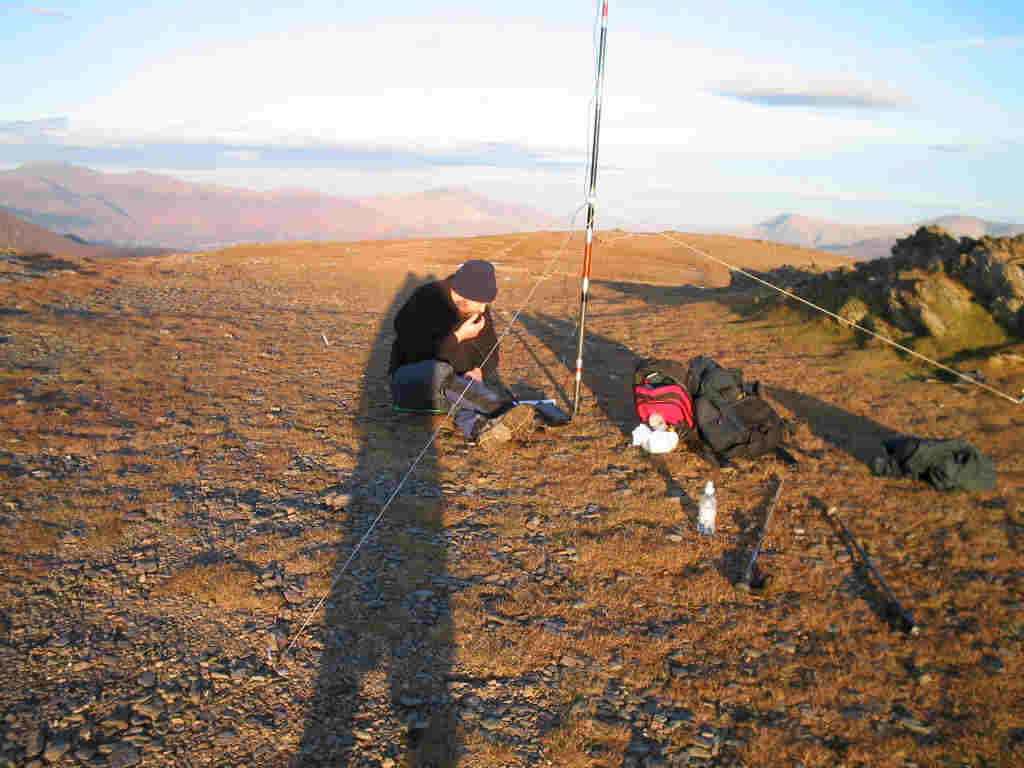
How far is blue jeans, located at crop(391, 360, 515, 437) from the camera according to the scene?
780 centimetres

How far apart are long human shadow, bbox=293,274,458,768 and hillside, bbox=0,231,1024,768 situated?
0.02 metres

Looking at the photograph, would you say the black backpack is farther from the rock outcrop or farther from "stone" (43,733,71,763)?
"stone" (43,733,71,763)

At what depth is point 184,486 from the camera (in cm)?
600

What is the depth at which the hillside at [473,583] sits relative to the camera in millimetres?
3518

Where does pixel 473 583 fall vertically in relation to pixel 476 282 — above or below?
below

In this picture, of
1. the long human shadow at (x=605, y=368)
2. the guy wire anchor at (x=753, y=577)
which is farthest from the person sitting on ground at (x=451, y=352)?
the guy wire anchor at (x=753, y=577)

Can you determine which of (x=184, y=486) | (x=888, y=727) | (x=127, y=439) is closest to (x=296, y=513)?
(x=184, y=486)

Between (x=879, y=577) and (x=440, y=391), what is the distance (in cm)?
484

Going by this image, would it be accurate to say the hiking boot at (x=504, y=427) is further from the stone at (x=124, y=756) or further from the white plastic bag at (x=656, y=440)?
the stone at (x=124, y=756)

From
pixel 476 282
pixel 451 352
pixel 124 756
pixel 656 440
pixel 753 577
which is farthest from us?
pixel 451 352

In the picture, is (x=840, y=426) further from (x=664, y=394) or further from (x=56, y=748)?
(x=56, y=748)

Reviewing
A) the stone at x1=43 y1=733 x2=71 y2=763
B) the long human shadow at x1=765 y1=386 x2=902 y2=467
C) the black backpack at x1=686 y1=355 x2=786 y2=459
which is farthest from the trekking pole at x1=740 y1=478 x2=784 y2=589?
the stone at x1=43 y1=733 x2=71 y2=763

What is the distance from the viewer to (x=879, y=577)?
4.91m

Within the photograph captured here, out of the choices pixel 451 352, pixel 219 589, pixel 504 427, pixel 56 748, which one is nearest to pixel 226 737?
pixel 56 748
